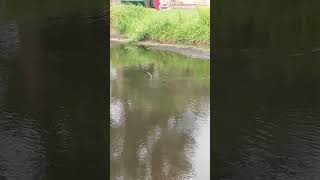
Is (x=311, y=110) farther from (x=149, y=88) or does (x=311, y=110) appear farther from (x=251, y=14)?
(x=149, y=88)

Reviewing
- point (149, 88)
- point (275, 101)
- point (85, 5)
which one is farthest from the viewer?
point (149, 88)

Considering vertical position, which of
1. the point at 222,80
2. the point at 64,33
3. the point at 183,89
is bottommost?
the point at 183,89

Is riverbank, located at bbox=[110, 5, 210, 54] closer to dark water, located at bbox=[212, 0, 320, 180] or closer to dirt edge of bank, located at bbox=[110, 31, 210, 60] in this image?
dirt edge of bank, located at bbox=[110, 31, 210, 60]

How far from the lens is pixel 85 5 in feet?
3.51

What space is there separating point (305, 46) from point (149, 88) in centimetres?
260

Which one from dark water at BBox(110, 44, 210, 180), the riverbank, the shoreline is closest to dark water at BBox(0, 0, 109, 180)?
dark water at BBox(110, 44, 210, 180)

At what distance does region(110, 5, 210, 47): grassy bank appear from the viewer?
18.0ft

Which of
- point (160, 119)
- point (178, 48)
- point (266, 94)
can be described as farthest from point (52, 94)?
point (178, 48)

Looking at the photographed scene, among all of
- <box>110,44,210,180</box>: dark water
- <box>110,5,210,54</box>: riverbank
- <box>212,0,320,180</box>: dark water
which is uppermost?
<box>110,5,210,54</box>: riverbank

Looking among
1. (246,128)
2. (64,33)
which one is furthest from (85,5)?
(246,128)

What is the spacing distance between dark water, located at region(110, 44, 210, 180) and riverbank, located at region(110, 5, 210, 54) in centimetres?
57

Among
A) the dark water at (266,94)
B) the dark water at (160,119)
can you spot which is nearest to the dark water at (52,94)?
the dark water at (266,94)

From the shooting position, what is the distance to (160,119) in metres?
3.02

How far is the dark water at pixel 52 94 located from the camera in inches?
42.6
